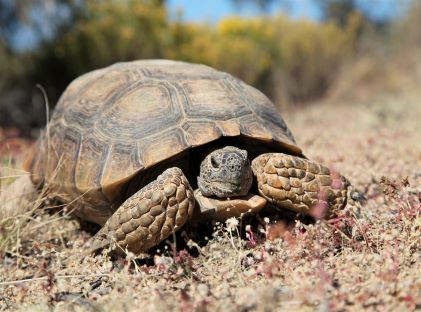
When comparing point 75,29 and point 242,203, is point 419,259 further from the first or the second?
point 75,29

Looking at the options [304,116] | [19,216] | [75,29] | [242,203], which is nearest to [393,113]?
[304,116]

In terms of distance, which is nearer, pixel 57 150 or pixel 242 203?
pixel 242 203

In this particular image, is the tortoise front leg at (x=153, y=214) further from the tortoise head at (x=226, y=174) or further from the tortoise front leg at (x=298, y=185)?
the tortoise front leg at (x=298, y=185)

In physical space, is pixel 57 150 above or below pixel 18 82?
above

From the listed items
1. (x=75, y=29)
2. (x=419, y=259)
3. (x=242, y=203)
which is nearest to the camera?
(x=419, y=259)

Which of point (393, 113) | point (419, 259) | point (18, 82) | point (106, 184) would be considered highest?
point (419, 259)

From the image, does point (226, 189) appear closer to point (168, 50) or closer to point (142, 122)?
point (142, 122)

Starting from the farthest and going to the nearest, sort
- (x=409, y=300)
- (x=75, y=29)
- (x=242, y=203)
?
(x=75, y=29)
(x=242, y=203)
(x=409, y=300)

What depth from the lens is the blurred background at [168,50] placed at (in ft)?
29.0

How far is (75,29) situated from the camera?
9.18 metres

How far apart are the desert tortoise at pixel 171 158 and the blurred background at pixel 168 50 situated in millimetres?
3942

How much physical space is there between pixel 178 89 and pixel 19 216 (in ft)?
4.07

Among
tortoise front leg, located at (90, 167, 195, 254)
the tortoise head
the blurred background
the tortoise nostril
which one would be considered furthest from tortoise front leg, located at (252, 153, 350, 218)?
the blurred background

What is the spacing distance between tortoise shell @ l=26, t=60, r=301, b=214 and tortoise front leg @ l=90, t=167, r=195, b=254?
234mm
